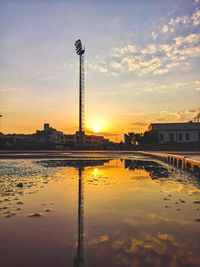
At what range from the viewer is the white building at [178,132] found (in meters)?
66.8

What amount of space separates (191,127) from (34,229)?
70.2 metres

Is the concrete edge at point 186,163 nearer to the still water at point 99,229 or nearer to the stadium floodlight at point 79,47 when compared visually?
the still water at point 99,229

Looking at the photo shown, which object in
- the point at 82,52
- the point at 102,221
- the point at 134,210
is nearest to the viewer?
the point at 102,221

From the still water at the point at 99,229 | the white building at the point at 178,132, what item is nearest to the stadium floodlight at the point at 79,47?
the white building at the point at 178,132

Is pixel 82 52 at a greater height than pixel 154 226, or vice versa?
pixel 82 52

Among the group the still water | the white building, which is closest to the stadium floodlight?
the white building

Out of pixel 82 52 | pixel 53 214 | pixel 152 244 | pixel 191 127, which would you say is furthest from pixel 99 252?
pixel 191 127

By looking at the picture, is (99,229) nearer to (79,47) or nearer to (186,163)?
(186,163)

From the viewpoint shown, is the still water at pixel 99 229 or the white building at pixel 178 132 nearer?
the still water at pixel 99 229

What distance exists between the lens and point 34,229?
4.09m

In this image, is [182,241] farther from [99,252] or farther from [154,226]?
[99,252]

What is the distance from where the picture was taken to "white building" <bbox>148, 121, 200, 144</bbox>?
6676cm

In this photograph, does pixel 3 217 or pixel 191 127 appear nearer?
pixel 3 217

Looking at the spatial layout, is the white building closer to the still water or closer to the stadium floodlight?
the stadium floodlight
